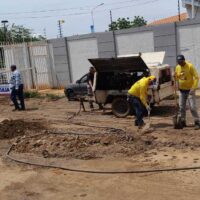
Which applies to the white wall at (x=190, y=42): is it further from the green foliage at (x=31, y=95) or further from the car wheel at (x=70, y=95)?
the green foliage at (x=31, y=95)

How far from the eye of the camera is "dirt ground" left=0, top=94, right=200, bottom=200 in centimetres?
706

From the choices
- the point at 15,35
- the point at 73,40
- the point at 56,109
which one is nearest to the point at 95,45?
the point at 73,40

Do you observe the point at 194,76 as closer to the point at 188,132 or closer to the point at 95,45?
the point at 188,132

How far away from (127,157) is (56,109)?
27.7 ft

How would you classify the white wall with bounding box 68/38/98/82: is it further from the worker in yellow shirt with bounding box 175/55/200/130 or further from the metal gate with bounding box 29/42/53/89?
the worker in yellow shirt with bounding box 175/55/200/130

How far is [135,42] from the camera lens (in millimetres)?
21172

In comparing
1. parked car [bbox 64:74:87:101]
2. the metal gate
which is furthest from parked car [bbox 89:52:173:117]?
the metal gate

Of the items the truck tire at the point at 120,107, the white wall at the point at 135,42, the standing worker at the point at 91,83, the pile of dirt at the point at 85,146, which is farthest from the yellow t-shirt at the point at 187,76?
the white wall at the point at 135,42

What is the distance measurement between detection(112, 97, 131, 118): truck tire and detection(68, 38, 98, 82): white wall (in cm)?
904

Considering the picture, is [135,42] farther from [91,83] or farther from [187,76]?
[187,76]

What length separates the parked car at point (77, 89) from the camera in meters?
18.3

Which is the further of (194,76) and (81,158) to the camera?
(194,76)

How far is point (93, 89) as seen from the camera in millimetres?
14523

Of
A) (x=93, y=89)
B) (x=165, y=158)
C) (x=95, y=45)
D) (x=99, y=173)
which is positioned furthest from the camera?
(x=95, y=45)
